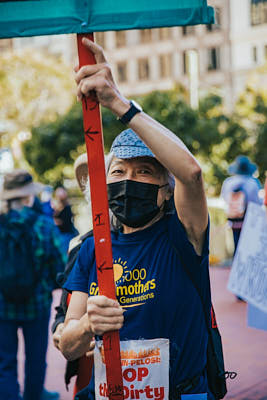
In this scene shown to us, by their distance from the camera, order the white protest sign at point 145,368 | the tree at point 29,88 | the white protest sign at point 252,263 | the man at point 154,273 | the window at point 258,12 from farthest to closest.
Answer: the window at point 258,12
the tree at point 29,88
the white protest sign at point 252,263
the white protest sign at point 145,368
the man at point 154,273

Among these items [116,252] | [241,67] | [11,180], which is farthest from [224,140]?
[241,67]

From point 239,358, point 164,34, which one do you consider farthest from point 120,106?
point 164,34

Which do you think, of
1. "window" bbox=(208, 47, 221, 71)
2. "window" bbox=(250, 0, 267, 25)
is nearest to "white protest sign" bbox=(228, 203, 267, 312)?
"window" bbox=(250, 0, 267, 25)

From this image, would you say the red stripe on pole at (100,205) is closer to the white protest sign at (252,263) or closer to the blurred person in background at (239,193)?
the white protest sign at (252,263)

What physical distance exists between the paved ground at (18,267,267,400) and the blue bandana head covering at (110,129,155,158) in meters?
3.59

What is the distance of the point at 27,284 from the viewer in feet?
15.8

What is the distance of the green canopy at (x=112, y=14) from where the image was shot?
1974 millimetres

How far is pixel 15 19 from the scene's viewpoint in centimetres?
201

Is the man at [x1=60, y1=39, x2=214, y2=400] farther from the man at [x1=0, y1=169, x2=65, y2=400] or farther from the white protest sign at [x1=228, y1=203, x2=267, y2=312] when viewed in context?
the white protest sign at [x1=228, y1=203, x2=267, y2=312]

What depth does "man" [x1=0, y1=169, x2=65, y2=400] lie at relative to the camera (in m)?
4.77

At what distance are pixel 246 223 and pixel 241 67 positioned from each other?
52454 mm

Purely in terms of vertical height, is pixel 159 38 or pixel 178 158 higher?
pixel 159 38

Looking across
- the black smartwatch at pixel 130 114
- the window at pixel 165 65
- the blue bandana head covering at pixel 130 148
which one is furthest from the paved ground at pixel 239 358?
the window at pixel 165 65

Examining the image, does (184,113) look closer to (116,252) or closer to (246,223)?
(246,223)
